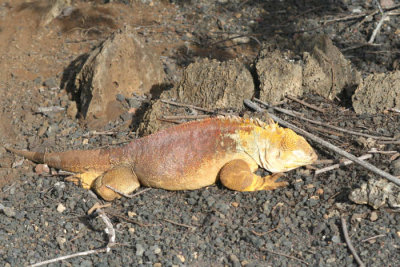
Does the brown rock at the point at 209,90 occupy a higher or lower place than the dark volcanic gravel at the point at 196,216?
higher

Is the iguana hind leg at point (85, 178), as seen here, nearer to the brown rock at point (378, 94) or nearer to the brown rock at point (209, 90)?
the brown rock at point (209, 90)

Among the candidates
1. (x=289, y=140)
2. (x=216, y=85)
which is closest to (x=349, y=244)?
(x=289, y=140)

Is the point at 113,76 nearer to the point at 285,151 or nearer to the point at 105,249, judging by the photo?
the point at 285,151

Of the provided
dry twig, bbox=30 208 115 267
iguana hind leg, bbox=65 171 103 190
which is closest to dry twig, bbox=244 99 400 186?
iguana hind leg, bbox=65 171 103 190

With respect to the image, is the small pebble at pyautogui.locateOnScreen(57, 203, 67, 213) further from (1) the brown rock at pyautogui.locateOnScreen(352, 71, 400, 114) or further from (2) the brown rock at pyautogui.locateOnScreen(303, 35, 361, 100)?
(1) the brown rock at pyautogui.locateOnScreen(352, 71, 400, 114)

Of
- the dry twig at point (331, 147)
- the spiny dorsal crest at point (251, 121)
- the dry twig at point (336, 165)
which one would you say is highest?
the spiny dorsal crest at point (251, 121)

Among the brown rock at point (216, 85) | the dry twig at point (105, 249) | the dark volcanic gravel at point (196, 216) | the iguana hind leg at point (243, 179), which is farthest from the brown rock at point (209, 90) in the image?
the dry twig at point (105, 249)

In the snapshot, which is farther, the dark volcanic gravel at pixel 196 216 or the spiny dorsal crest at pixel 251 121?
the spiny dorsal crest at pixel 251 121
